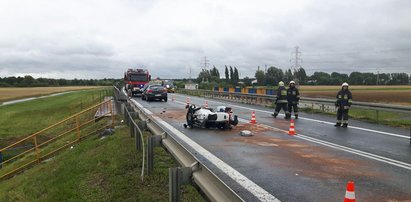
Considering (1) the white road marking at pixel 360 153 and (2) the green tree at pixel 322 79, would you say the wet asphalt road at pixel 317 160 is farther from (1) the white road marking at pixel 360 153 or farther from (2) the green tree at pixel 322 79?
(2) the green tree at pixel 322 79

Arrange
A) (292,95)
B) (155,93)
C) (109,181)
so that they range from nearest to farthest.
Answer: (109,181), (292,95), (155,93)

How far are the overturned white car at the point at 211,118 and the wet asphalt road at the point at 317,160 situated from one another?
11.7 inches

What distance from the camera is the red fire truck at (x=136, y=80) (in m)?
41.9

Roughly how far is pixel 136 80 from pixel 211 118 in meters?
30.4

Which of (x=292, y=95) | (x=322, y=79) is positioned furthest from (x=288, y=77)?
(x=292, y=95)

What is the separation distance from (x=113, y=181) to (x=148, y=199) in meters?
1.49

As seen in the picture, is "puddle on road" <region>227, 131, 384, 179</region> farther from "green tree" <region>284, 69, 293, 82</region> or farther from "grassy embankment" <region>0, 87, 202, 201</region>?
"green tree" <region>284, 69, 293, 82</region>

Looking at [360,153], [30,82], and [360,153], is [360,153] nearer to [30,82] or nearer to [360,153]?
[360,153]

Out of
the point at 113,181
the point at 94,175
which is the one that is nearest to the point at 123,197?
the point at 113,181

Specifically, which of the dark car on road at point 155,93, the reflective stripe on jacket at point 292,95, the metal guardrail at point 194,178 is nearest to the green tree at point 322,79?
the dark car on road at point 155,93

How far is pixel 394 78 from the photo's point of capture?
128250 mm

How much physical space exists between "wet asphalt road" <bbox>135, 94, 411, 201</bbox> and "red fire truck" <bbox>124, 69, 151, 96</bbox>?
28998 mm

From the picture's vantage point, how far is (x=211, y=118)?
13.3m

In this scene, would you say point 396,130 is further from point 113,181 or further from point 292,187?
point 113,181
